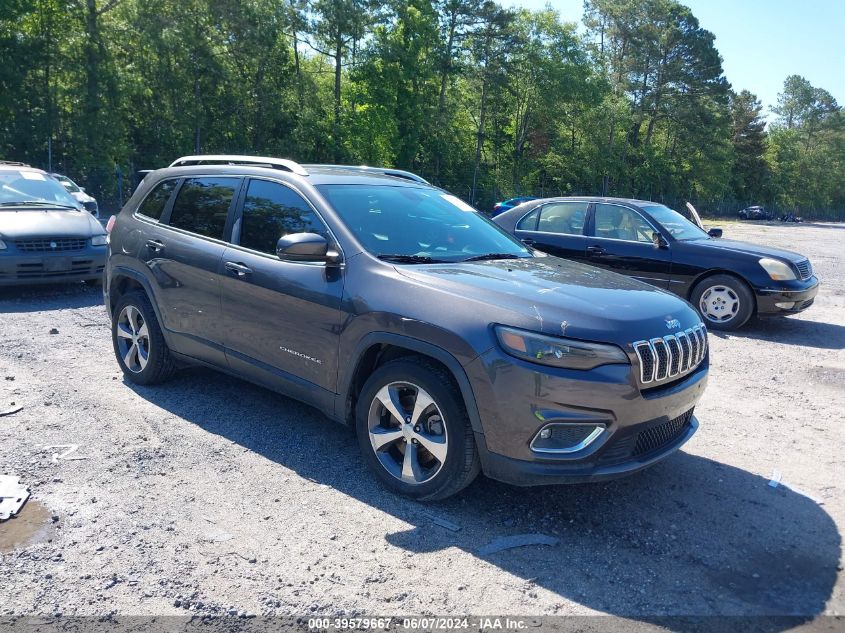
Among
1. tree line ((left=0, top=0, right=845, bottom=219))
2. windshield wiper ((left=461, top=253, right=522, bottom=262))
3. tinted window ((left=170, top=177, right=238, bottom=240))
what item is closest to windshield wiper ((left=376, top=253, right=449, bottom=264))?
windshield wiper ((left=461, top=253, right=522, bottom=262))

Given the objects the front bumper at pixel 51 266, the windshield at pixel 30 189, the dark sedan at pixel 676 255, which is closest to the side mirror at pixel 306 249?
the dark sedan at pixel 676 255

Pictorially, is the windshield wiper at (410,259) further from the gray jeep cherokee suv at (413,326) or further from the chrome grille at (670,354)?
the chrome grille at (670,354)

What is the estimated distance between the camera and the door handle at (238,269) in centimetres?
448

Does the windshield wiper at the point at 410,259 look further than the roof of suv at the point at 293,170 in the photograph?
No

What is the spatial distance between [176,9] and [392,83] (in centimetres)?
1410

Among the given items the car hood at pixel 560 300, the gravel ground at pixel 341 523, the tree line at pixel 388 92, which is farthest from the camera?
the tree line at pixel 388 92

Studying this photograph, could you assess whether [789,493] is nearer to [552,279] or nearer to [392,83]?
[552,279]

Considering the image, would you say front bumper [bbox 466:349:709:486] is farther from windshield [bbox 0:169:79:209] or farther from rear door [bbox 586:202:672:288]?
windshield [bbox 0:169:79:209]

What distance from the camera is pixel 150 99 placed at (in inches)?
1251

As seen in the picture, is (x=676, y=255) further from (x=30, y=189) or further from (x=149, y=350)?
(x=30, y=189)

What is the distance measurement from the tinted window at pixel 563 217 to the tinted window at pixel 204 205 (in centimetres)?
598

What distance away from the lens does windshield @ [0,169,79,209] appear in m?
9.62

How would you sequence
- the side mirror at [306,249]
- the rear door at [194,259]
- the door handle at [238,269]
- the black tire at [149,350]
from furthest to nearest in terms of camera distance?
the black tire at [149,350], the rear door at [194,259], the door handle at [238,269], the side mirror at [306,249]

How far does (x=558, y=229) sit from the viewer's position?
990 centimetres
